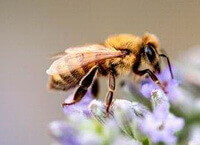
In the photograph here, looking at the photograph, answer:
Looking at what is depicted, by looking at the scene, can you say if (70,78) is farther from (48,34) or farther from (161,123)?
(48,34)

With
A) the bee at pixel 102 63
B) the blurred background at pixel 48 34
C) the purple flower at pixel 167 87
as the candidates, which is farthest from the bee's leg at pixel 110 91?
the blurred background at pixel 48 34

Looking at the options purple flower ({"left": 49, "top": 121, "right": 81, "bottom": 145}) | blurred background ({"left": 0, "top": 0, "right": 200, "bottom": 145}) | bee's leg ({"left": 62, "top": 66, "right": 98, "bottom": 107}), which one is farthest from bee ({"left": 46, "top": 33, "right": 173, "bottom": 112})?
blurred background ({"left": 0, "top": 0, "right": 200, "bottom": 145})

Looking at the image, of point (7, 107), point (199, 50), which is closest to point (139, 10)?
point (7, 107)

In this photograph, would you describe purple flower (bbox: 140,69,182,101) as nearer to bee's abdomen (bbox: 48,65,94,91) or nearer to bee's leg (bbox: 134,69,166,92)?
bee's leg (bbox: 134,69,166,92)

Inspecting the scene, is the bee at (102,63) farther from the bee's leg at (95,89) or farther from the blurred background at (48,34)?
the blurred background at (48,34)

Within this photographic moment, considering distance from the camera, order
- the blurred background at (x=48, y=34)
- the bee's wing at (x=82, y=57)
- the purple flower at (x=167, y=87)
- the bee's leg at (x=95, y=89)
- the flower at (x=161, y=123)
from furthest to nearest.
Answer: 1. the blurred background at (x=48, y=34)
2. the bee's leg at (x=95, y=89)
3. the bee's wing at (x=82, y=57)
4. the purple flower at (x=167, y=87)
5. the flower at (x=161, y=123)

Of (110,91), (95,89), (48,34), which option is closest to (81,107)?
(110,91)
